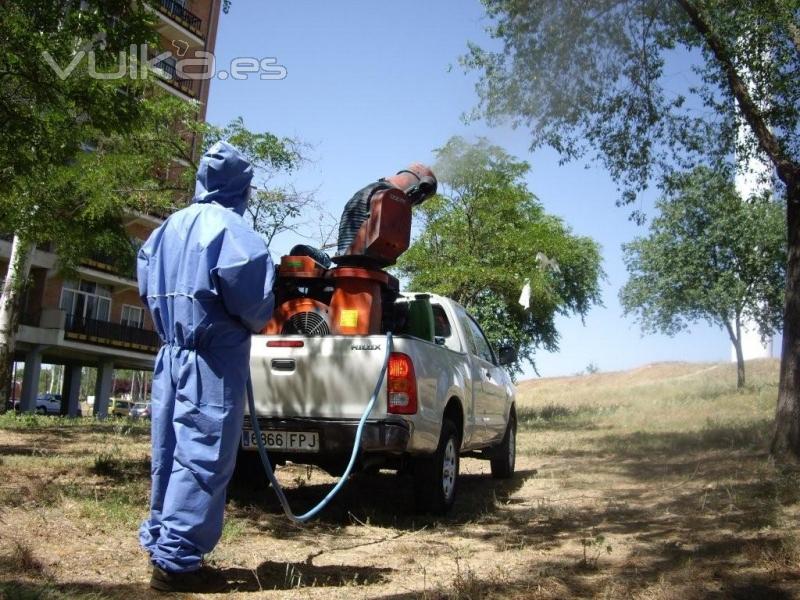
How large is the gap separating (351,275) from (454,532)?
7.05 feet

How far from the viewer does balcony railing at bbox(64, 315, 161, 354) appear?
32938mm

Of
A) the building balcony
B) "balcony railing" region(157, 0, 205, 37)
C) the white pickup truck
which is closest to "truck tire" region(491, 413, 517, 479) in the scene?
the white pickup truck

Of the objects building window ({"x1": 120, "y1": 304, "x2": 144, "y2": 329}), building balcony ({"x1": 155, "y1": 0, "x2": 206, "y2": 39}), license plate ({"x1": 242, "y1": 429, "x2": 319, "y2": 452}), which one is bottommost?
license plate ({"x1": 242, "y1": 429, "x2": 319, "y2": 452})

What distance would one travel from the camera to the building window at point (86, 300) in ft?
110

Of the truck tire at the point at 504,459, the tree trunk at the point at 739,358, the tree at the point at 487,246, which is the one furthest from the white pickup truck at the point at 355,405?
the tree trunk at the point at 739,358

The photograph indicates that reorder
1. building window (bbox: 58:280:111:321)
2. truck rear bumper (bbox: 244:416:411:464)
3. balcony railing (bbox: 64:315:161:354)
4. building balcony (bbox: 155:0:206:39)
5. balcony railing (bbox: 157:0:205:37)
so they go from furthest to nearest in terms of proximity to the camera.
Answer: balcony railing (bbox: 157:0:205:37), building balcony (bbox: 155:0:206:39), building window (bbox: 58:280:111:321), balcony railing (bbox: 64:315:161:354), truck rear bumper (bbox: 244:416:411:464)

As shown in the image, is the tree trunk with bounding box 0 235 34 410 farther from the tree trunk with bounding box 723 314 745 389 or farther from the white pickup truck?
→ the tree trunk with bounding box 723 314 745 389

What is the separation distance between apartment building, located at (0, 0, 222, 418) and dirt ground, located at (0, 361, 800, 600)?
2366cm

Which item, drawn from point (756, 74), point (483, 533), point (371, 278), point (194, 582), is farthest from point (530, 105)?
point (194, 582)

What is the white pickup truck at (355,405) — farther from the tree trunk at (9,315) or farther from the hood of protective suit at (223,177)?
the tree trunk at (9,315)

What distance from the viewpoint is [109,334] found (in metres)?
34.8

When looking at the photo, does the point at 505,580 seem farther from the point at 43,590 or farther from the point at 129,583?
the point at 43,590

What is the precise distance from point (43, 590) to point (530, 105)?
403 inches

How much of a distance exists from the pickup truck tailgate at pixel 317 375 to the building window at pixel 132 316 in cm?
3376
